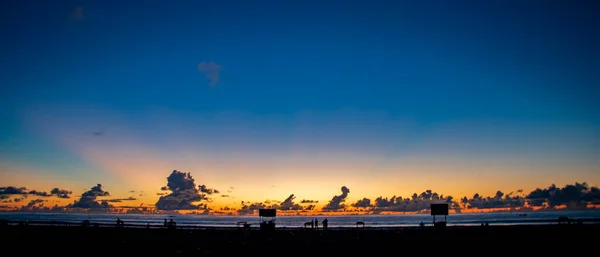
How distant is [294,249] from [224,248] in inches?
283

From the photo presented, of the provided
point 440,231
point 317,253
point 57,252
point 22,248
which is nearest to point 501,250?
point 317,253

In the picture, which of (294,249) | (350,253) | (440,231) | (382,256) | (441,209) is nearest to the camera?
(382,256)

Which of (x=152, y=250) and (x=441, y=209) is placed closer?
(x=152, y=250)

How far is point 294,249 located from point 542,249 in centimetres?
2363

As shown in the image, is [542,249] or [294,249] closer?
[542,249]

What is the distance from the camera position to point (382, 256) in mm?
35531

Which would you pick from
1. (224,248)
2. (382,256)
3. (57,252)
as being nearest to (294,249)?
(224,248)

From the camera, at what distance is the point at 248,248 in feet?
137

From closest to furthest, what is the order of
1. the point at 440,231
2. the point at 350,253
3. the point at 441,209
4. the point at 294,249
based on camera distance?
the point at 350,253, the point at 294,249, the point at 440,231, the point at 441,209

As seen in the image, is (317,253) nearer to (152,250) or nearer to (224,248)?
(224,248)

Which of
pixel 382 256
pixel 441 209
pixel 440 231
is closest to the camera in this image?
pixel 382 256

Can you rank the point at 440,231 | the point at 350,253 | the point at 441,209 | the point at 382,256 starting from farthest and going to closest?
the point at 441,209 → the point at 440,231 → the point at 350,253 → the point at 382,256

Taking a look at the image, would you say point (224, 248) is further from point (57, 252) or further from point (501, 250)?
point (501, 250)

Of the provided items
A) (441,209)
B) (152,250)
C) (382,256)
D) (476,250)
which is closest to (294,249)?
(382,256)
